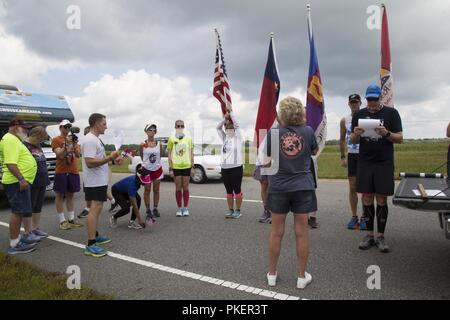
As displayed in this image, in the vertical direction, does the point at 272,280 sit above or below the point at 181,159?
below

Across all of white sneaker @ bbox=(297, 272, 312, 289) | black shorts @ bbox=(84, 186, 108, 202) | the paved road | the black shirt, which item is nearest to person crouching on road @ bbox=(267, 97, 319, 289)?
white sneaker @ bbox=(297, 272, 312, 289)

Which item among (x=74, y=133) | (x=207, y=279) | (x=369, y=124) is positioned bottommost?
(x=207, y=279)

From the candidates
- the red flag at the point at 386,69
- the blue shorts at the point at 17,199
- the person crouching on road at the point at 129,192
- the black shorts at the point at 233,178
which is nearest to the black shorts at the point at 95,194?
the blue shorts at the point at 17,199

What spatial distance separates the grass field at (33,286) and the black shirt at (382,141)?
3599 mm

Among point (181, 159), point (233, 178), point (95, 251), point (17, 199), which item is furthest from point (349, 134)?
point (17, 199)

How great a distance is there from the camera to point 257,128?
19.3 feet

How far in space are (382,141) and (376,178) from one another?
49 cm

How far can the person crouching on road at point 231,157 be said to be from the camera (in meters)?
6.53

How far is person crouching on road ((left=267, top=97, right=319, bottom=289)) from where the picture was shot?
3525mm

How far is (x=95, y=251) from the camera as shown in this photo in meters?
4.73

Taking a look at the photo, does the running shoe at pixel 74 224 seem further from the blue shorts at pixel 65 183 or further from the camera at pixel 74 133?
the camera at pixel 74 133

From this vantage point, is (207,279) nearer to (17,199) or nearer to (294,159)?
(294,159)

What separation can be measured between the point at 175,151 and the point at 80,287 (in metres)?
3.62

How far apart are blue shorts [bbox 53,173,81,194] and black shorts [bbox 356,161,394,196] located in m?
5.17
